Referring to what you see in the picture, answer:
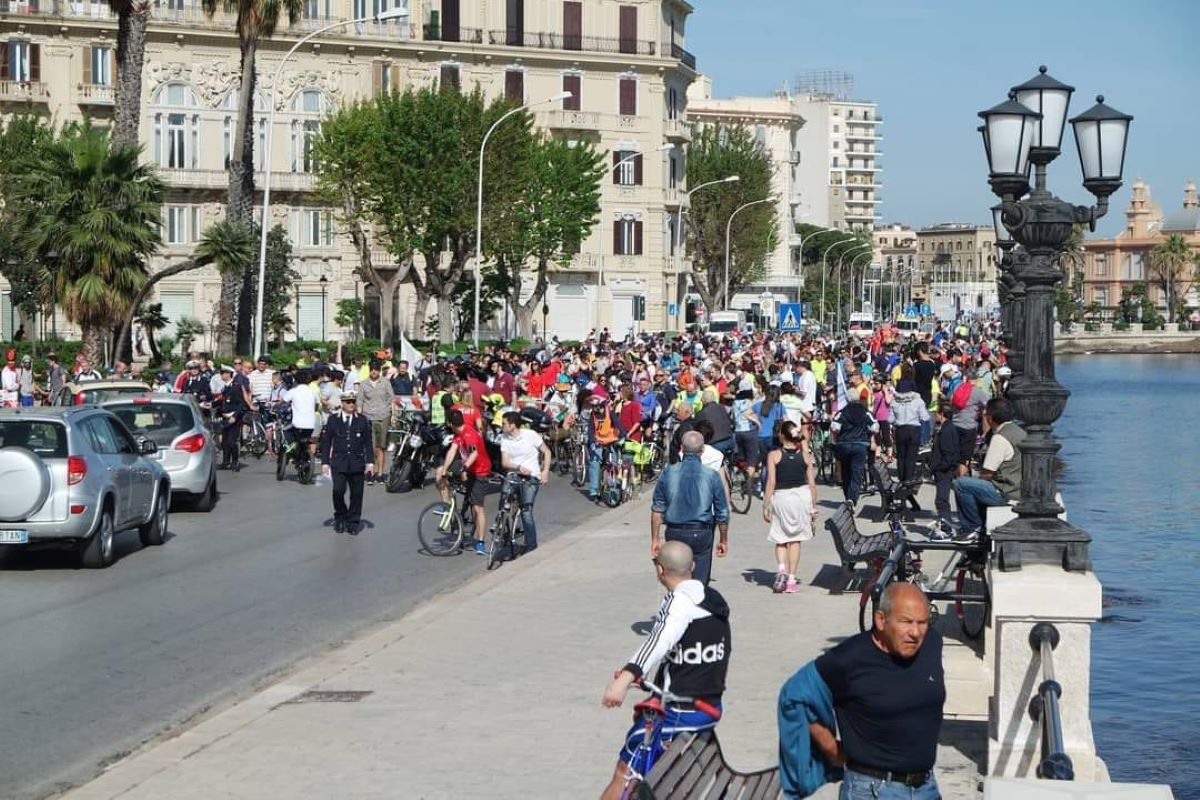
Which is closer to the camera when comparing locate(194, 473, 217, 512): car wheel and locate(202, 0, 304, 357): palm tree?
locate(194, 473, 217, 512): car wheel

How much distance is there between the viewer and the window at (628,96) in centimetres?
8012

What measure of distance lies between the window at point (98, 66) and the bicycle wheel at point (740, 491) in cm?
5096

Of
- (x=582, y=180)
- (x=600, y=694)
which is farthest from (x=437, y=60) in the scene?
(x=600, y=694)

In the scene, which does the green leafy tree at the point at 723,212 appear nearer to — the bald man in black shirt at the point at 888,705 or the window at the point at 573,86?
the window at the point at 573,86

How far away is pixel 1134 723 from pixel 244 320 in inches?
1359

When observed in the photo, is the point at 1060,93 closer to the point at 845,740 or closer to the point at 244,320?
the point at 845,740

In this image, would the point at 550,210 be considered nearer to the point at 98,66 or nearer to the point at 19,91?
the point at 98,66

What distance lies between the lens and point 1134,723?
14906mm

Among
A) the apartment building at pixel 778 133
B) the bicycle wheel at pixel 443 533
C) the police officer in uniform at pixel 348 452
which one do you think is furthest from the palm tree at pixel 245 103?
the apartment building at pixel 778 133

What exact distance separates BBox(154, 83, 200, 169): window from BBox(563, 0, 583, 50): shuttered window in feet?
54.9

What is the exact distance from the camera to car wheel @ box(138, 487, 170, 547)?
2022 cm

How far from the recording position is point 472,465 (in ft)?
63.2

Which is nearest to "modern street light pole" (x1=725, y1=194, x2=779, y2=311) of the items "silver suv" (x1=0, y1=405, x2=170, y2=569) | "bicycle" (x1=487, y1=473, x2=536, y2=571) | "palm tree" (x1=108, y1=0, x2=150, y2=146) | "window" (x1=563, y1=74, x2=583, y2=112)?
"window" (x1=563, y1=74, x2=583, y2=112)

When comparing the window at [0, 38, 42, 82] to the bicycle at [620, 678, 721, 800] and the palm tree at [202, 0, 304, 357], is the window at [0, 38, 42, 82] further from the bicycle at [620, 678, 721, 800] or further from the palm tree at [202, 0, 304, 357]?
the bicycle at [620, 678, 721, 800]
